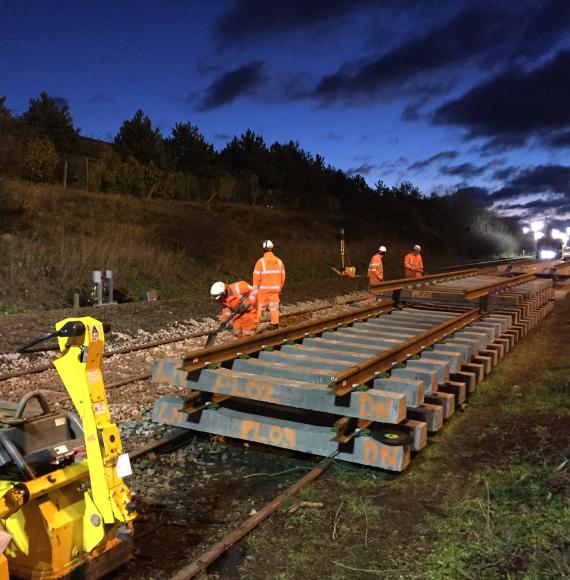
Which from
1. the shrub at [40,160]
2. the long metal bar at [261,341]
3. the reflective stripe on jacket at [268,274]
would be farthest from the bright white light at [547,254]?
the shrub at [40,160]

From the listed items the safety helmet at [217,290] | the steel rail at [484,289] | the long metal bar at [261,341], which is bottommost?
the long metal bar at [261,341]

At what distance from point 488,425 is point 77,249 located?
15.0 metres

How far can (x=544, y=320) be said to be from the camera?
15.2m

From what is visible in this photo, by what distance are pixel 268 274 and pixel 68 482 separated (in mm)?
7289

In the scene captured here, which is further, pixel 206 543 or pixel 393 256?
pixel 393 256

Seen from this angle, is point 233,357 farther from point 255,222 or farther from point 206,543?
point 255,222

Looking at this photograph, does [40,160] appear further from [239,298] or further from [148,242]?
[239,298]

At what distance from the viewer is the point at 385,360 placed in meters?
6.06

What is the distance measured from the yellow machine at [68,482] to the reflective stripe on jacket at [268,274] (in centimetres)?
704

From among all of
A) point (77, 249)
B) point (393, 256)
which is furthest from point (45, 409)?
point (393, 256)

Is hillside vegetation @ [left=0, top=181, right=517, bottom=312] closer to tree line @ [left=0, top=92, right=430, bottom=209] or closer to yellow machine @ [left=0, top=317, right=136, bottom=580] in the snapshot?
tree line @ [left=0, top=92, right=430, bottom=209]

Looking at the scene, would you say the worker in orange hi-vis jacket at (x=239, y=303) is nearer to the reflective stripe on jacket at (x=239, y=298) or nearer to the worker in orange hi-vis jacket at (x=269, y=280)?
the reflective stripe on jacket at (x=239, y=298)

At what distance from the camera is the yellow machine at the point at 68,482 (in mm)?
2867

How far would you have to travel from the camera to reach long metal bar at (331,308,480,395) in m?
5.10
